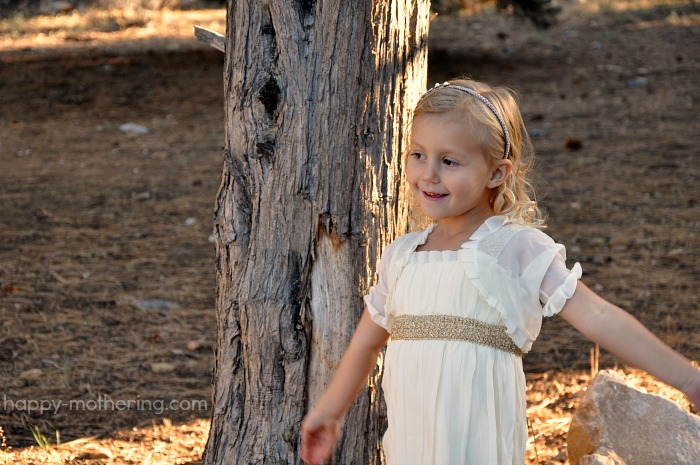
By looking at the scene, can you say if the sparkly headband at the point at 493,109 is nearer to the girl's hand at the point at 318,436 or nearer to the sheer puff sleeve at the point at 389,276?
the sheer puff sleeve at the point at 389,276

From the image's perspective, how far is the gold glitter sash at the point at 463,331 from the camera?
7.22 ft

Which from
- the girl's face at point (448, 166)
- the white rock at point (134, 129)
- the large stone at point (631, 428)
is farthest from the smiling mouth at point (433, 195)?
the white rock at point (134, 129)

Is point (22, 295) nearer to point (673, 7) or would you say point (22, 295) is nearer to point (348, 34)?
point (348, 34)

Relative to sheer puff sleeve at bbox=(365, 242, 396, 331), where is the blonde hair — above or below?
above

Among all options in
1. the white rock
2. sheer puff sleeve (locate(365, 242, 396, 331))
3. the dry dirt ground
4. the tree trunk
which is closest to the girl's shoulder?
sheer puff sleeve (locate(365, 242, 396, 331))

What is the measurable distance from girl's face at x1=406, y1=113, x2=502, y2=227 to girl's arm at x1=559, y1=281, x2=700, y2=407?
347mm

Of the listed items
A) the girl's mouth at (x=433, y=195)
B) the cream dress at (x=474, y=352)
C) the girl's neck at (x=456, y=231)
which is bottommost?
the cream dress at (x=474, y=352)

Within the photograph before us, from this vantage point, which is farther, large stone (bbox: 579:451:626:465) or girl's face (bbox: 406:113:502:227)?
large stone (bbox: 579:451:626:465)

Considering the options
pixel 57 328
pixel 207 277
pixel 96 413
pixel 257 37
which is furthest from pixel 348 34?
pixel 207 277

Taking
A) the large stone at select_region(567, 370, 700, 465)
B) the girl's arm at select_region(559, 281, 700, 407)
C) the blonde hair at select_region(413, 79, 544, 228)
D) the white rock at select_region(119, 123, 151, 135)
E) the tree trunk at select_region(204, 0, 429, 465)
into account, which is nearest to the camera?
the girl's arm at select_region(559, 281, 700, 407)

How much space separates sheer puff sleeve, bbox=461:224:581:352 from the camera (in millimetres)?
2156

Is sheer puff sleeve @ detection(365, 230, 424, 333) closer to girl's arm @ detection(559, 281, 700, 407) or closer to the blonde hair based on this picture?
the blonde hair

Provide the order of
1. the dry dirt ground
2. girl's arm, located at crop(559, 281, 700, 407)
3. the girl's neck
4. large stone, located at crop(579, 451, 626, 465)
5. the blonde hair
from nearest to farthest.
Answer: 1. girl's arm, located at crop(559, 281, 700, 407)
2. the blonde hair
3. the girl's neck
4. large stone, located at crop(579, 451, 626, 465)
5. the dry dirt ground

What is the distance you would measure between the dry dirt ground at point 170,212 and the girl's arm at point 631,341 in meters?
0.99
